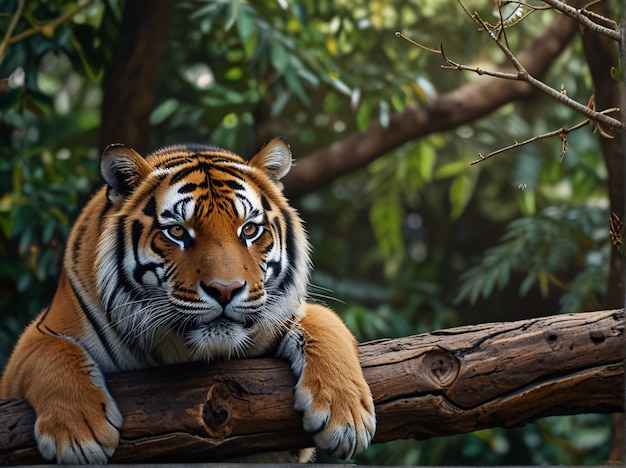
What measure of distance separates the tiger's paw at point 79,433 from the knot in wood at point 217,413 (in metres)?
0.20

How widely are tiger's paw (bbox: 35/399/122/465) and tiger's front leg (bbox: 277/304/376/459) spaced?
17.0 inches

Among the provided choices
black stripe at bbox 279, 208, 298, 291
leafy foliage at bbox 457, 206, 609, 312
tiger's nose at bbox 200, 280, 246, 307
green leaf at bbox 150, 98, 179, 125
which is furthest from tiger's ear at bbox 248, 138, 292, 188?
leafy foliage at bbox 457, 206, 609, 312

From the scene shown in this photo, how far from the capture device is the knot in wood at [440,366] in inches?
70.2

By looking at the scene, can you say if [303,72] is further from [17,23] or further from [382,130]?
[17,23]

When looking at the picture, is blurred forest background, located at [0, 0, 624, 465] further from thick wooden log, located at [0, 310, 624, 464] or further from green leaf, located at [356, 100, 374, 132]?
thick wooden log, located at [0, 310, 624, 464]

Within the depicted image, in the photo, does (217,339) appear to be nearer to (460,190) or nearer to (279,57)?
(279,57)

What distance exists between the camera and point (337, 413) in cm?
176

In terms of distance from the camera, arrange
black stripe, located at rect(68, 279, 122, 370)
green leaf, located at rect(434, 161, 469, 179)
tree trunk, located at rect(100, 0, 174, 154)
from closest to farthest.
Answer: black stripe, located at rect(68, 279, 122, 370)
tree trunk, located at rect(100, 0, 174, 154)
green leaf, located at rect(434, 161, 469, 179)

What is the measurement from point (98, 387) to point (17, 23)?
1837 millimetres

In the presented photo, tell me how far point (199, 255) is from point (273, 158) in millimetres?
425

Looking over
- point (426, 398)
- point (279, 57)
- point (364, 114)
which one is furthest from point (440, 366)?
point (364, 114)

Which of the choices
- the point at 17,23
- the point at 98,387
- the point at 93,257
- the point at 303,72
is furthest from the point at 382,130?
the point at 98,387

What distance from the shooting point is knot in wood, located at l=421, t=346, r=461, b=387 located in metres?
1.78

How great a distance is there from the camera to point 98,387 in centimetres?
182
